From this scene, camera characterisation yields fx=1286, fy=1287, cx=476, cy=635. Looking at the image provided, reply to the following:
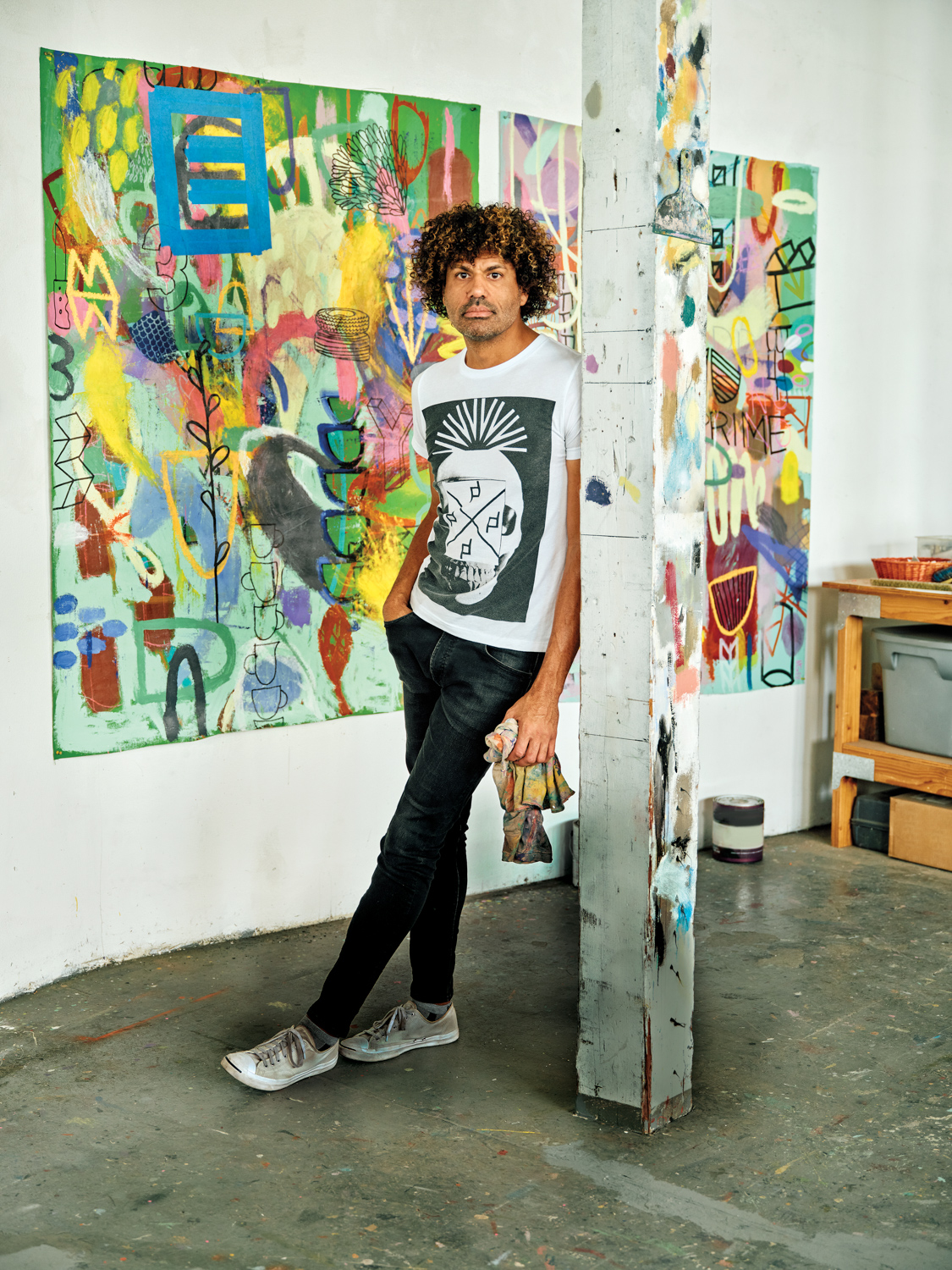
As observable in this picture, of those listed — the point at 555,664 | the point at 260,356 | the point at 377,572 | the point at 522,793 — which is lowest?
the point at 522,793

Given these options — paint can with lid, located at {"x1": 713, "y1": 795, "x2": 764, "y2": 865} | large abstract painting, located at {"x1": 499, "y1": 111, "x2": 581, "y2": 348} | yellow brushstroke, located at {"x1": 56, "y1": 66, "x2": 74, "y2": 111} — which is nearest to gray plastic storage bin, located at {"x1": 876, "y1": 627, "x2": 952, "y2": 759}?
paint can with lid, located at {"x1": 713, "y1": 795, "x2": 764, "y2": 865}

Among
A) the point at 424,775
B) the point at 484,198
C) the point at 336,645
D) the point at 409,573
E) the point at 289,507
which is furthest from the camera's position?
the point at 484,198

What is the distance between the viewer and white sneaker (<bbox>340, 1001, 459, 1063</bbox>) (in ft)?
8.79

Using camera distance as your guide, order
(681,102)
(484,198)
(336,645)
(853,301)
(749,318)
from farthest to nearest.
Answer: (853,301), (749,318), (484,198), (336,645), (681,102)

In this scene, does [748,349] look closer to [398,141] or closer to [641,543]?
[398,141]

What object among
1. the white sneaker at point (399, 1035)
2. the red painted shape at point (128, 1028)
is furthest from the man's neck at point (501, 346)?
the red painted shape at point (128, 1028)

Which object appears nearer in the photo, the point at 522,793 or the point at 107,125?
the point at 522,793

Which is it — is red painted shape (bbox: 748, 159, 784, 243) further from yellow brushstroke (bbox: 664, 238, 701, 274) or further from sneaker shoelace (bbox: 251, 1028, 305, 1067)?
sneaker shoelace (bbox: 251, 1028, 305, 1067)

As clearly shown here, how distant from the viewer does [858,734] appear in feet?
14.7

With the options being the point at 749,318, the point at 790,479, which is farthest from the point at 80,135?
the point at 790,479

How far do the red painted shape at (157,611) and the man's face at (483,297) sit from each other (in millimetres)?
1193

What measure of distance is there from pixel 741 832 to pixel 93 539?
227 centimetres

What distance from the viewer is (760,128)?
4.31 meters

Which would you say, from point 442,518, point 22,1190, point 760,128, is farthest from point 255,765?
point 760,128
